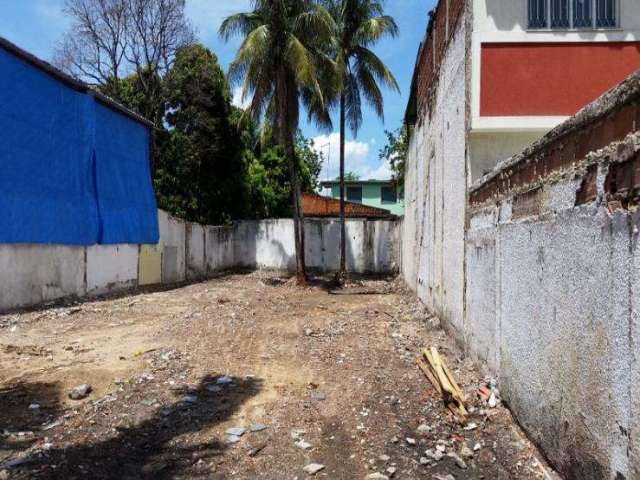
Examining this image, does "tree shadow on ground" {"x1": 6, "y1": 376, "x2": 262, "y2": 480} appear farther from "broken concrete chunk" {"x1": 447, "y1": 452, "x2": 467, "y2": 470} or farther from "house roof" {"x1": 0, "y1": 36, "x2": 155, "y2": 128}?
"house roof" {"x1": 0, "y1": 36, "x2": 155, "y2": 128}

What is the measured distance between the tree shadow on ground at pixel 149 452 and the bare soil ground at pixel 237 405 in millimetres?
15

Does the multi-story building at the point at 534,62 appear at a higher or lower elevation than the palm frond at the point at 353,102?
lower

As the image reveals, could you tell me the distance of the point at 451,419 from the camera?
15.5 feet

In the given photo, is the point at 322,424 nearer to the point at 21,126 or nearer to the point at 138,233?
the point at 21,126

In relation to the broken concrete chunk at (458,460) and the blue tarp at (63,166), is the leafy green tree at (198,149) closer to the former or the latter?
the blue tarp at (63,166)

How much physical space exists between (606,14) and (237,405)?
21.4 feet

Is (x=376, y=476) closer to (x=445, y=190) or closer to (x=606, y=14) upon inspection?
(x=445, y=190)

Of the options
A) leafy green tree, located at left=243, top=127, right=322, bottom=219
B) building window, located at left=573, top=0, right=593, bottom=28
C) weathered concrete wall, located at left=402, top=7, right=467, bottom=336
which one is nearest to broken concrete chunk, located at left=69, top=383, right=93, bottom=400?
weathered concrete wall, located at left=402, top=7, right=467, bottom=336

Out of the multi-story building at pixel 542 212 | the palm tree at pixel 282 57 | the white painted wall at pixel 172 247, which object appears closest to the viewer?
the multi-story building at pixel 542 212

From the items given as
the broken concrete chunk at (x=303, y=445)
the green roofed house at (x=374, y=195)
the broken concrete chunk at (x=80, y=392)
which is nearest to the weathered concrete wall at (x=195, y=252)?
the broken concrete chunk at (x=80, y=392)

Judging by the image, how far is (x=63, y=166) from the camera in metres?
13.0

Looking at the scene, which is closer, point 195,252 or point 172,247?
point 172,247

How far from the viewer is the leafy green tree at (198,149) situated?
22.4 metres

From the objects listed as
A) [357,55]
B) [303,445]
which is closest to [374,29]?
[357,55]
